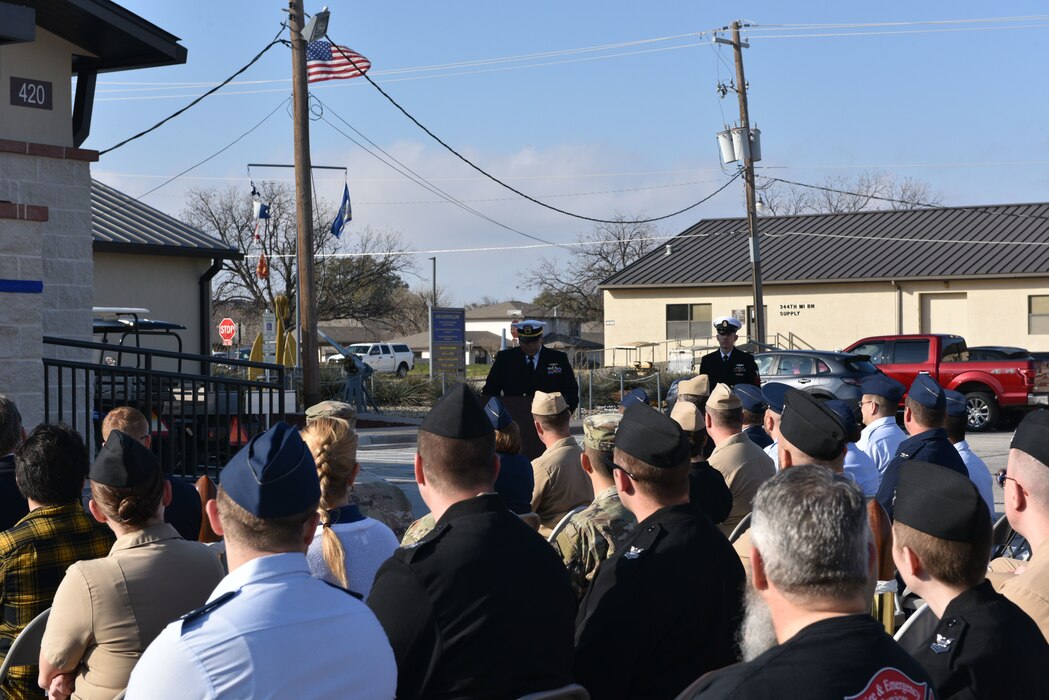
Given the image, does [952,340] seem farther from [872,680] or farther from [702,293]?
[872,680]

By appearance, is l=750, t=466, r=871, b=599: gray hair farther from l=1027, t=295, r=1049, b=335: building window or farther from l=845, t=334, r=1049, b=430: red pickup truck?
l=1027, t=295, r=1049, b=335: building window

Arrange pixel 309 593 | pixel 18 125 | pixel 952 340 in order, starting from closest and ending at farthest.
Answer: pixel 309 593
pixel 18 125
pixel 952 340

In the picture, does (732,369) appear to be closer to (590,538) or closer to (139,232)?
(590,538)

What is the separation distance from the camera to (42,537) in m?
4.21

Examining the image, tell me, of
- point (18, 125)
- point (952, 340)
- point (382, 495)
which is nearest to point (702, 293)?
point (952, 340)

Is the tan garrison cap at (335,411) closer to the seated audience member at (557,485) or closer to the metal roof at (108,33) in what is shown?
the seated audience member at (557,485)

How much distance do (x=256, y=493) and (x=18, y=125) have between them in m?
8.56

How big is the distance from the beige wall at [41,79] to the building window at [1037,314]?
31571 mm

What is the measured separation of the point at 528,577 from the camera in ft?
10.1

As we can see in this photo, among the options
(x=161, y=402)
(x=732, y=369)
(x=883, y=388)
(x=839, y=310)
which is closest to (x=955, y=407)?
(x=883, y=388)

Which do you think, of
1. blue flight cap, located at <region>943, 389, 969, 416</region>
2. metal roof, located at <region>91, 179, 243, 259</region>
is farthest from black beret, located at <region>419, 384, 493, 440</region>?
metal roof, located at <region>91, 179, 243, 259</region>

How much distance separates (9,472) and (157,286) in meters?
15.1

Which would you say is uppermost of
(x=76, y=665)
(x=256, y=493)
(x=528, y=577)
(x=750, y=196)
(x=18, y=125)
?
(x=750, y=196)

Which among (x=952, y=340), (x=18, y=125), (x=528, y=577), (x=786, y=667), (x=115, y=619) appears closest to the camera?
(x=786, y=667)
